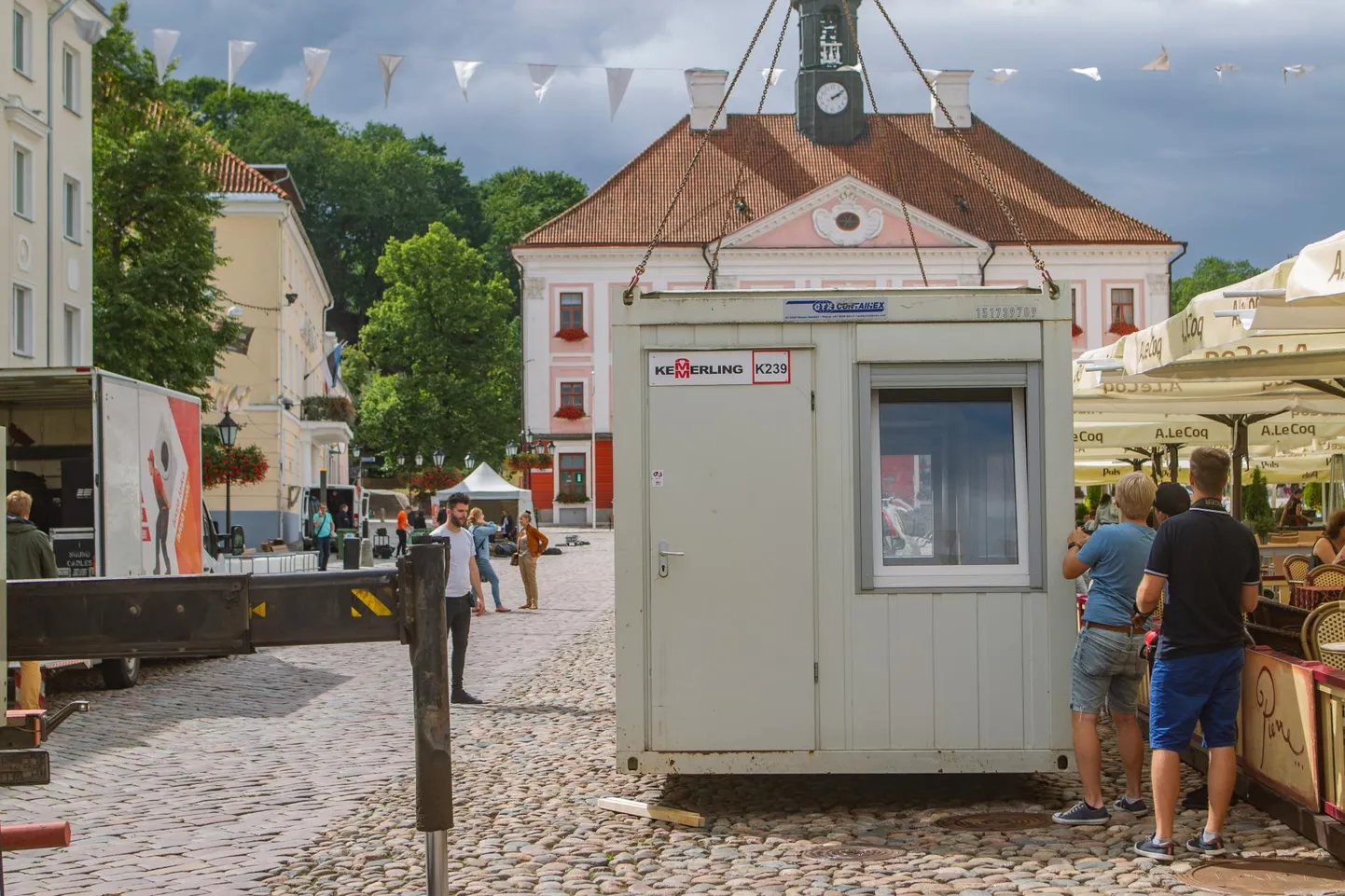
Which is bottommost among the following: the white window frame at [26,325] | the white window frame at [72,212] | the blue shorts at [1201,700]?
the blue shorts at [1201,700]

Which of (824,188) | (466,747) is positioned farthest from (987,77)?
(824,188)

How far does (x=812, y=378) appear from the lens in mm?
8383

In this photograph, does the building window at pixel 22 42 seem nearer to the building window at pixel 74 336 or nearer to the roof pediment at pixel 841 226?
the building window at pixel 74 336

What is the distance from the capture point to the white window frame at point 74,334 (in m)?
35.3

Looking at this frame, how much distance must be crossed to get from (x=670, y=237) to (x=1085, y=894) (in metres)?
66.3

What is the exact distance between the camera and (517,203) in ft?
326

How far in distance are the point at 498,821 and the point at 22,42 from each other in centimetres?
2945

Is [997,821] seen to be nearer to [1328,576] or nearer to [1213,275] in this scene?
[1328,576]

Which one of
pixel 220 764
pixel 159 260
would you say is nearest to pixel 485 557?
pixel 159 260

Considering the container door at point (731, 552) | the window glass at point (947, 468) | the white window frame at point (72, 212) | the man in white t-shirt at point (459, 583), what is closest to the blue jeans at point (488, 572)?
the man in white t-shirt at point (459, 583)

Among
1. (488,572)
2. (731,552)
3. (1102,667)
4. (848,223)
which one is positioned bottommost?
(1102,667)

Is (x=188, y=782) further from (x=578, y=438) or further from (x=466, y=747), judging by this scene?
(x=578, y=438)

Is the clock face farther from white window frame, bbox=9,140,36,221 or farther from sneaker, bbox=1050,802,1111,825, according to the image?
sneaker, bbox=1050,802,1111,825

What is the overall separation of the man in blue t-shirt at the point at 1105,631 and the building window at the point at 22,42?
2985 centimetres
